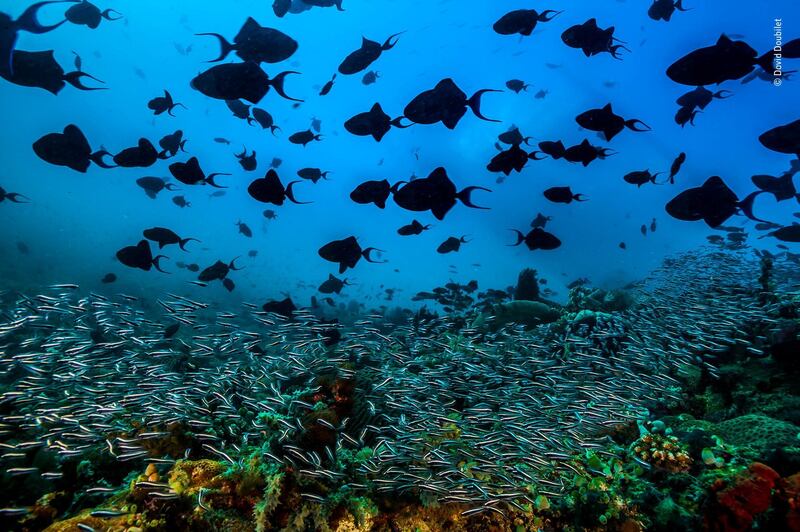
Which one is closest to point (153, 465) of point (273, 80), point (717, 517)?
point (273, 80)

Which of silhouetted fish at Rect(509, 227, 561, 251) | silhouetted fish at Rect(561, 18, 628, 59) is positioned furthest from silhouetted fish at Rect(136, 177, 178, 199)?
silhouetted fish at Rect(561, 18, 628, 59)

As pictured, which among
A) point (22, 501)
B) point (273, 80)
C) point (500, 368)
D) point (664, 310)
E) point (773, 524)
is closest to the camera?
point (773, 524)

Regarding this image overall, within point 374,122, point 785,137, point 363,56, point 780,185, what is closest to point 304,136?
point 363,56

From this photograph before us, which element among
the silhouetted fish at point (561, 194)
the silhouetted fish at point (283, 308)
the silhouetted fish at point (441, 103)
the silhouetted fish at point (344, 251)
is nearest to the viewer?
the silhouetted fish at point (441, 103)

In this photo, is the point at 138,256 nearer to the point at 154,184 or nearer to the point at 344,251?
the point at 344,251

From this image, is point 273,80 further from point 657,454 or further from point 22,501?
point 657,454

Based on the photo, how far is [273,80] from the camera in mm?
5207

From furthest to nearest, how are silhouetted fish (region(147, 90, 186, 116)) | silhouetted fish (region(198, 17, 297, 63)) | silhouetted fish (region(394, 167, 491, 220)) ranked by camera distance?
silhouetted fish (region(147, 90, 186, 116)) < silhouetted fish (region(198, 17, 297, 63)) < silhouetted fish (region(394, 167, 491, 220))

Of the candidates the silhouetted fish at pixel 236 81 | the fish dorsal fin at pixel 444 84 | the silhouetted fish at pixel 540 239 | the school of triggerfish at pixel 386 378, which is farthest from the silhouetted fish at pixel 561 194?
the silhouetted fish at pixel 236 81

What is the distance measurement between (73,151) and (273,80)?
3.23 metres

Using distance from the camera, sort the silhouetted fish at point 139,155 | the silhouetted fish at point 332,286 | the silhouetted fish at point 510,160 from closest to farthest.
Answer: the silhouetted fish at point 510,160 < the silhouetted fish at point 139,155 < the silhouetted fish at point 332,286

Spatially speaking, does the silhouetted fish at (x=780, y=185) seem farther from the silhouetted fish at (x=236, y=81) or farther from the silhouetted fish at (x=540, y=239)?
the silhouetted fish at (x=236, y=81)

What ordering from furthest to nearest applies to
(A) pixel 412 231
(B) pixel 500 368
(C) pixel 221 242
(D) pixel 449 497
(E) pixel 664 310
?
(C) pixel 221 242
(E) pixel 664 310
(B) pixel 500 368
(A) pixel 412 231
(D) pixel 449 497

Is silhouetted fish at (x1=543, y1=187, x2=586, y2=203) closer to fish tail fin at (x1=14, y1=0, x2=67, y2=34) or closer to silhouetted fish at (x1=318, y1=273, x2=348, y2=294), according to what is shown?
silhouetted fish at (x1=318, y1=273, x2=348, y2=294)
